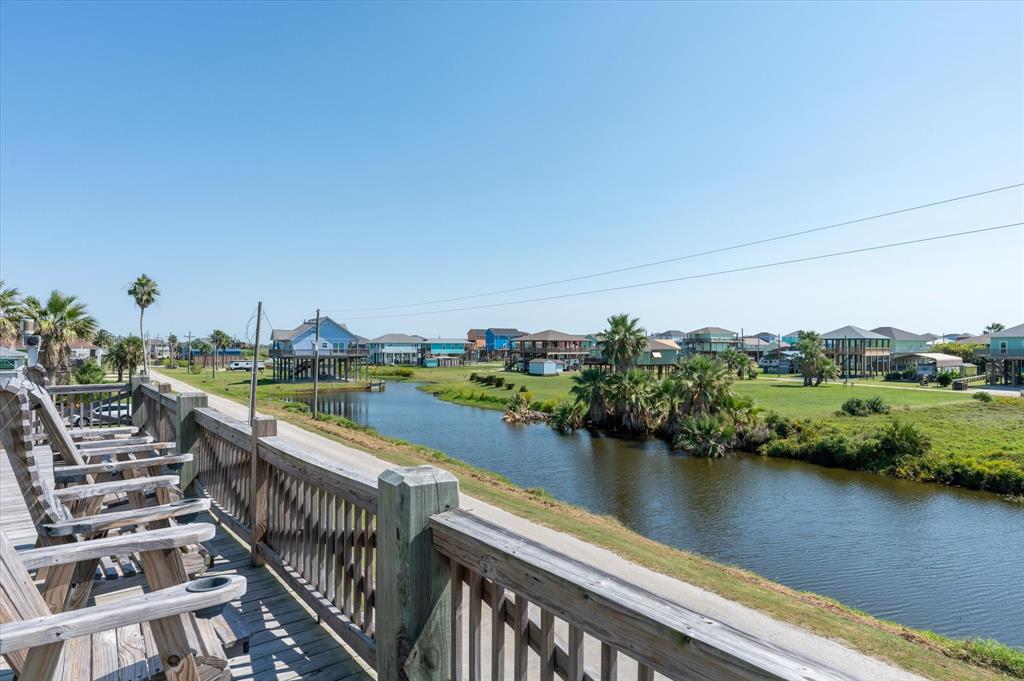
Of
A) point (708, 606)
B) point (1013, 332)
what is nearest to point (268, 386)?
point (708, 606)

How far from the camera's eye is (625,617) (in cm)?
140

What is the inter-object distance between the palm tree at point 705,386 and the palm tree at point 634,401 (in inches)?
104

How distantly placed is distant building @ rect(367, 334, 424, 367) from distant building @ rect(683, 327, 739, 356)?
48.9 m

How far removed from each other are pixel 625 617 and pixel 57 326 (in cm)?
3252

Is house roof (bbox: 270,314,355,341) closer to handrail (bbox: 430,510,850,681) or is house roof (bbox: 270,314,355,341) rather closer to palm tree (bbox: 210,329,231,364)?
palm tree (bbox: 210,329,231,364)

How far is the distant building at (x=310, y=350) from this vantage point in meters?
61.8

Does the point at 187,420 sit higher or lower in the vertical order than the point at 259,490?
higher

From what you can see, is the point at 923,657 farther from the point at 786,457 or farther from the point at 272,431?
the point at 786,457

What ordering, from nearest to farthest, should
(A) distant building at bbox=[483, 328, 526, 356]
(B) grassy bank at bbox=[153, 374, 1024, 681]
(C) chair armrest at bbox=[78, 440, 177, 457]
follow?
(C) chair armrest at bbox=[78, 440, 177, 457], (B) grassy bank at bbox=[153, 374, 1024, 681], (A) distant building at bbox=[483, 328, 526, 356]

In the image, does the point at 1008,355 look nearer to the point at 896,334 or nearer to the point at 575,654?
the point at 896,334

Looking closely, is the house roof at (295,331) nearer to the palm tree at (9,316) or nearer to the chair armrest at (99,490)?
the palm tree at (9,316)

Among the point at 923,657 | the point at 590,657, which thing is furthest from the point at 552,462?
the point at 590,657

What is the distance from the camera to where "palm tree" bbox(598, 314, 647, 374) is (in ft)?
127

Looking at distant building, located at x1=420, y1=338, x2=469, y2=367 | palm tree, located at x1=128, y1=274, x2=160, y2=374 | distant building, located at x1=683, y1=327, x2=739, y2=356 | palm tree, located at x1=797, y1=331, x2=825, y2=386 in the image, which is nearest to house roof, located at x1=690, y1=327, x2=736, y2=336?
distant building, located at x1=683, y1=327, x2=739, y2=356
